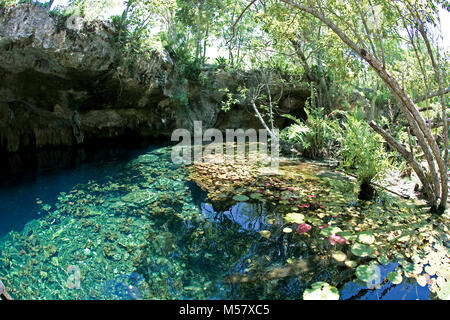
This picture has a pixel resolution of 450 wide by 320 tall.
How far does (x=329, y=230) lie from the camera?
3029 millimetres

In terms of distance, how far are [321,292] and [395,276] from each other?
70 cm

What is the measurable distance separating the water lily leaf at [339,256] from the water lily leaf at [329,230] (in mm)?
334

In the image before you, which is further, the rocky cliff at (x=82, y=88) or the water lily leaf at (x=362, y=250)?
the rocky cliff at (x=82, y=88)

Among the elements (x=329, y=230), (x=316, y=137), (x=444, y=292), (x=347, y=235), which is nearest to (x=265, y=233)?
(x=329, y=230)

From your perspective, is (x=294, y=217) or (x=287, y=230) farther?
(x=294, y=217)

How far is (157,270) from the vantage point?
2.41 metres

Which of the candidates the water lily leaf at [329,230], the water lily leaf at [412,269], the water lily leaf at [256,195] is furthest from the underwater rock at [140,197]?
the water lily leaf at [412,269]

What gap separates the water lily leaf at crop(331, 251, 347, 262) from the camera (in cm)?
251

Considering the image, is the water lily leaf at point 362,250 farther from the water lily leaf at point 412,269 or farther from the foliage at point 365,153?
the foliage at point 365,153

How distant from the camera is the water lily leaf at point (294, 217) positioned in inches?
131

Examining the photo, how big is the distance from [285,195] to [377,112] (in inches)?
426

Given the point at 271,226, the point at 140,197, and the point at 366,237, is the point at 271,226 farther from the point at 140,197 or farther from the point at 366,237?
the point at 140,197
